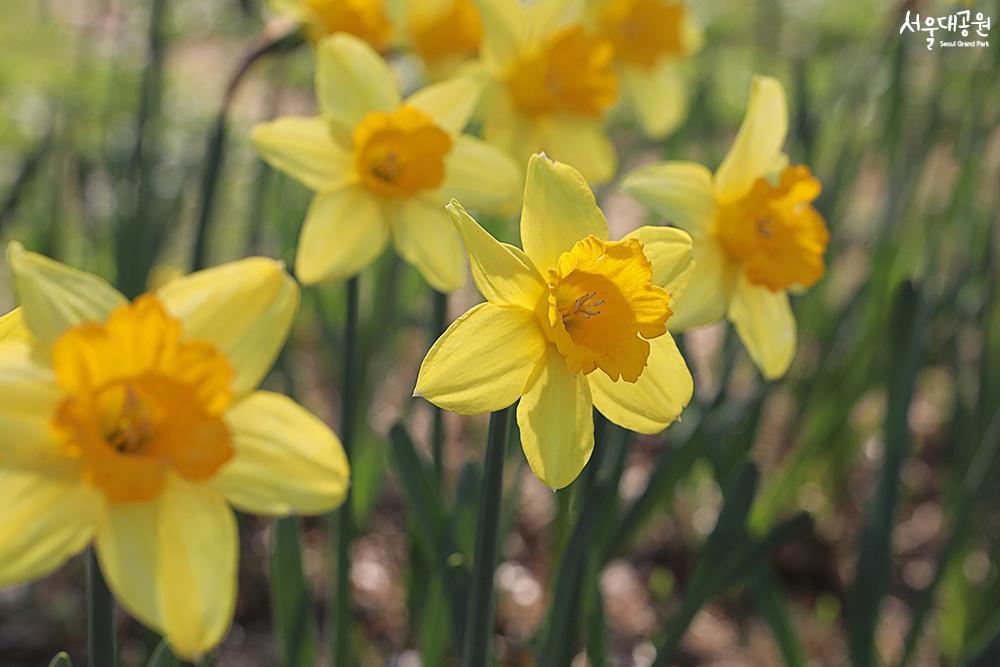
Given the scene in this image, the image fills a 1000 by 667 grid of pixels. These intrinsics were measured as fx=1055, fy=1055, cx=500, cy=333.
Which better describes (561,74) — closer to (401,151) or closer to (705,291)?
(401,151)

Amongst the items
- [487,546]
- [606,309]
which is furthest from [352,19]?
[487,546]

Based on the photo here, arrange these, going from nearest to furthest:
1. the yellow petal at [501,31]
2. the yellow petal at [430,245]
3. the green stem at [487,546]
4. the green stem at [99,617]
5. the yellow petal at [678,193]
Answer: the green stem at [99,617], the green stem at [487,546], the yellow petal at [678,193], the yellow petal at [430,245], the yellow petal at [501,31]

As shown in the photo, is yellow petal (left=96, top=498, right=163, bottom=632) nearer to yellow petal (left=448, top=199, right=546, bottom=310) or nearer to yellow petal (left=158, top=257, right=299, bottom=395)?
yellow petal (left=158, top=257, right=299, bottom=395)

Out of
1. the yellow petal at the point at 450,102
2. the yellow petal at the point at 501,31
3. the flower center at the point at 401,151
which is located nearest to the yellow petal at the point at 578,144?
the yellow petal at the point at 501,31

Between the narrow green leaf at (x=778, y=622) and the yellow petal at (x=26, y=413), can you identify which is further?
the narrow green leaf at (x=778, y=622)

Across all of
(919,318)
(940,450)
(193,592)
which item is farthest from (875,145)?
(193,592)

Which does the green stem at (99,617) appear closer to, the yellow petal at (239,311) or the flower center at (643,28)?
the yellow petal at (239,311)
